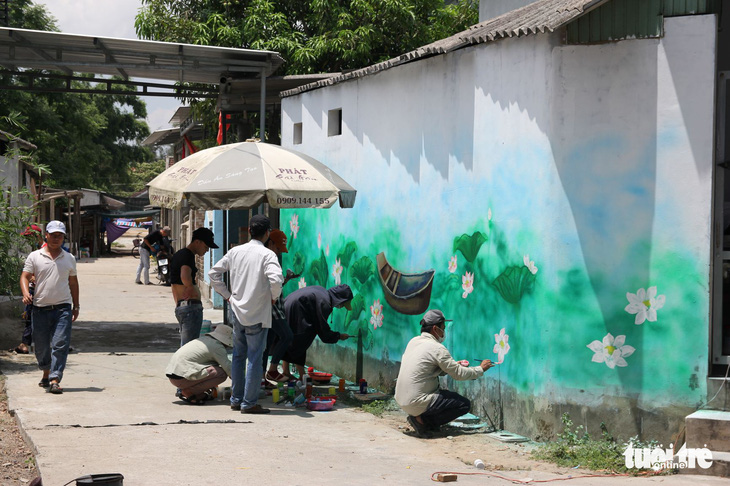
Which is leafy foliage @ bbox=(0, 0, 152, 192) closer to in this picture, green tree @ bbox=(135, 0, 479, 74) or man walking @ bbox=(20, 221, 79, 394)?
green tree @ bbox=(135, 0, 479, 74)

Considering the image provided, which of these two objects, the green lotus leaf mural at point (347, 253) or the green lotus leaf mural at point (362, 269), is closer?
the green lotus leaf mural at point (362, 269)

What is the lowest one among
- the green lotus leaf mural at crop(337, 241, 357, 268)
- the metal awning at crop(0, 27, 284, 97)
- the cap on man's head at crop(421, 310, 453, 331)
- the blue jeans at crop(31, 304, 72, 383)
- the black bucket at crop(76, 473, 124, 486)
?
the black bucket at crop(76, 473, 124, 486)

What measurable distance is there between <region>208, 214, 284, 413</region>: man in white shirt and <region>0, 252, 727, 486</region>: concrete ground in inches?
13.3

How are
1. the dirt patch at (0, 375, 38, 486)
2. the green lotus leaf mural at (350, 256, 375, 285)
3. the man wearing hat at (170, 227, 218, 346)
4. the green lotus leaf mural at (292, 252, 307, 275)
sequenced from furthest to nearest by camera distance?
the green lotus leaf mural at (292, 252, 307, 275), the green lotus leaf mural at (350, 256, 375, 285), the man wearing hat at (170, 227, 218, 346), the dirt patch at (0, 375, 38, 486)

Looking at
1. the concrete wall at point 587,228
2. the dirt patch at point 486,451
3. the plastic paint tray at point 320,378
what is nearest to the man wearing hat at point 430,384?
the dirt patch at point 486,451

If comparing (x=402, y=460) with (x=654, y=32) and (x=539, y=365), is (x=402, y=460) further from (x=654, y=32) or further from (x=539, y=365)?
(x=654, y=32)

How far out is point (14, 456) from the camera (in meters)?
6.52

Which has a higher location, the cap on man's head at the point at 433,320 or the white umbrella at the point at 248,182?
the white umbrella at the point at 248,182

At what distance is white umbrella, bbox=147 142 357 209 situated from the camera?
338 inches

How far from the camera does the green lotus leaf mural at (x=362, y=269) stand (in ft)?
32.4

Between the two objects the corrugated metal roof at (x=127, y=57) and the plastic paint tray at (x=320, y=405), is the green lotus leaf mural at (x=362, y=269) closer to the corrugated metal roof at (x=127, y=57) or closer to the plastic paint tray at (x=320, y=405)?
the plastic paint tray at (x=320, y=405)

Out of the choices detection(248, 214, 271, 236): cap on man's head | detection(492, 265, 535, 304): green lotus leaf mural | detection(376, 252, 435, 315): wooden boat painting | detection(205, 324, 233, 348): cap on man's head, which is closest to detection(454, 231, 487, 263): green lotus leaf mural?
detection(492, 265, 535, 304): green lotus leaf mural

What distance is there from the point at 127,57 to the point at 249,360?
6947 millimetres

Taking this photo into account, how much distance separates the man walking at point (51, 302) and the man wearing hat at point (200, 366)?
1318 millimetres
